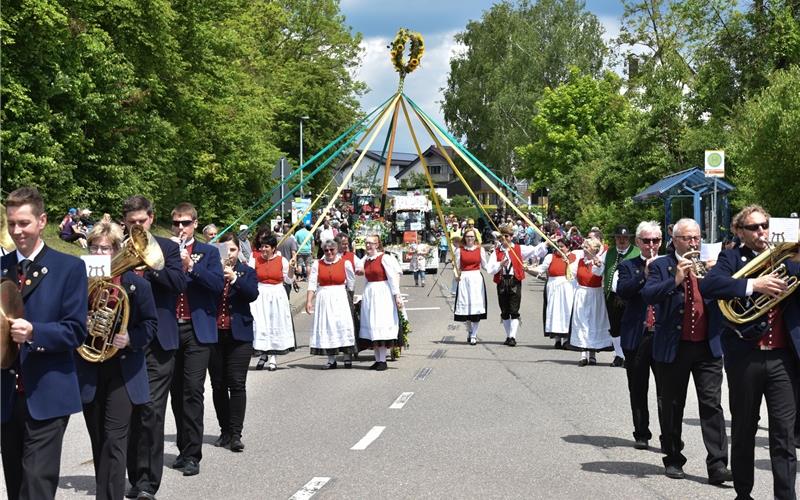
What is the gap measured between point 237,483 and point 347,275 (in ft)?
27.1

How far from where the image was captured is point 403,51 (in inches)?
885

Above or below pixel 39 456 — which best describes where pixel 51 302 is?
above

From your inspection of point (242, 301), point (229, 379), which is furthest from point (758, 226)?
point (229, 379)

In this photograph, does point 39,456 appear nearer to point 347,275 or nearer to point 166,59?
point 347,275

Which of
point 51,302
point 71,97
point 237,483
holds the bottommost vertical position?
point 237,483

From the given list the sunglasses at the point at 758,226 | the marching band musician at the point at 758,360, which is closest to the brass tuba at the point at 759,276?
the marching band musician at the point at 758,360

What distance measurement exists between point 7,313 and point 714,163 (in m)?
18.6

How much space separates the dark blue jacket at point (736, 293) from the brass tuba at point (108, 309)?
3604 millimetres

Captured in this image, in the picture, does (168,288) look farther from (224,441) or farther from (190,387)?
(224,441)

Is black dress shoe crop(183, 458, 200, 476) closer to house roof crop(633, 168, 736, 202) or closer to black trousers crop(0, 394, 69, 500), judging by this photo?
black trousers crop(0, 394, 69, 500)

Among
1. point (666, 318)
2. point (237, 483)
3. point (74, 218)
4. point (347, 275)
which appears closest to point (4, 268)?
point (237, 483)

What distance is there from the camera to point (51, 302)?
18.7ft

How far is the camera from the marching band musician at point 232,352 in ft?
32.3

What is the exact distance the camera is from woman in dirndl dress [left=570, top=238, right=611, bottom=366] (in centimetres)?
1611
